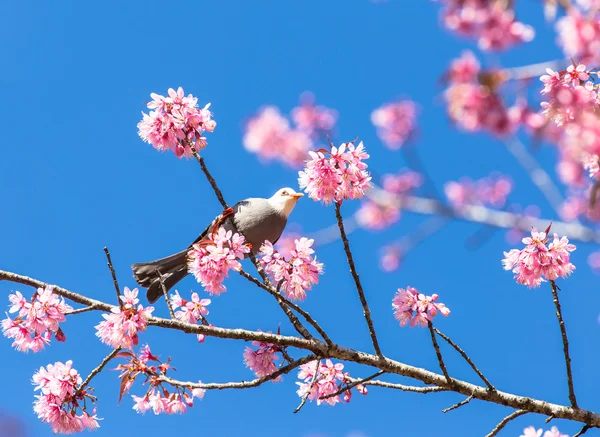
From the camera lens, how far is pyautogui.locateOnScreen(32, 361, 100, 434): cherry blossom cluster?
4348 mm

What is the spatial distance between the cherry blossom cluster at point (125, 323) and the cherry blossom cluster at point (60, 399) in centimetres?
51

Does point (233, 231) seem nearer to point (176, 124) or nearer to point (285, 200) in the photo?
point (285, 200)

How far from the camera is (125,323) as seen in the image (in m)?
4.02

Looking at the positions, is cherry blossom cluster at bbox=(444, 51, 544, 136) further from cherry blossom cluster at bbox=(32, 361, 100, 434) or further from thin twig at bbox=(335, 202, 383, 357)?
cherry blossom cluster at bbox=(32, 361, 100, 434)

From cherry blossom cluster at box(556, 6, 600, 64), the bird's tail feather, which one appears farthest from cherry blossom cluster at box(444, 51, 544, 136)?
the bird's tail feather

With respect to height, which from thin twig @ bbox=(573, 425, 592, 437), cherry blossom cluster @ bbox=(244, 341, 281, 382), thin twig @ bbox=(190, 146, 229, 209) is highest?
thin twig @ bbox=(190, 146, 229, 209)

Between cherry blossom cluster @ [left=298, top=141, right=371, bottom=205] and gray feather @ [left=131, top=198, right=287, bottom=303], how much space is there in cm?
131

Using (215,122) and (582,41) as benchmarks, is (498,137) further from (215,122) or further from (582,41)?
(215,122)

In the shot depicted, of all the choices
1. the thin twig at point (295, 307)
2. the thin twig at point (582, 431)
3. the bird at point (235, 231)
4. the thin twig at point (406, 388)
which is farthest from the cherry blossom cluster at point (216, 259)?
the thin twig at point (582, 431)

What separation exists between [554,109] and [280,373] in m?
2.56

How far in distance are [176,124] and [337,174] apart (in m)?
1.28

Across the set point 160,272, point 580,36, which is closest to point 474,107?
point 580,36

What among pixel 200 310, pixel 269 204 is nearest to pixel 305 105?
pixel 269 204

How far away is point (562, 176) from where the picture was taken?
607 centimetres
